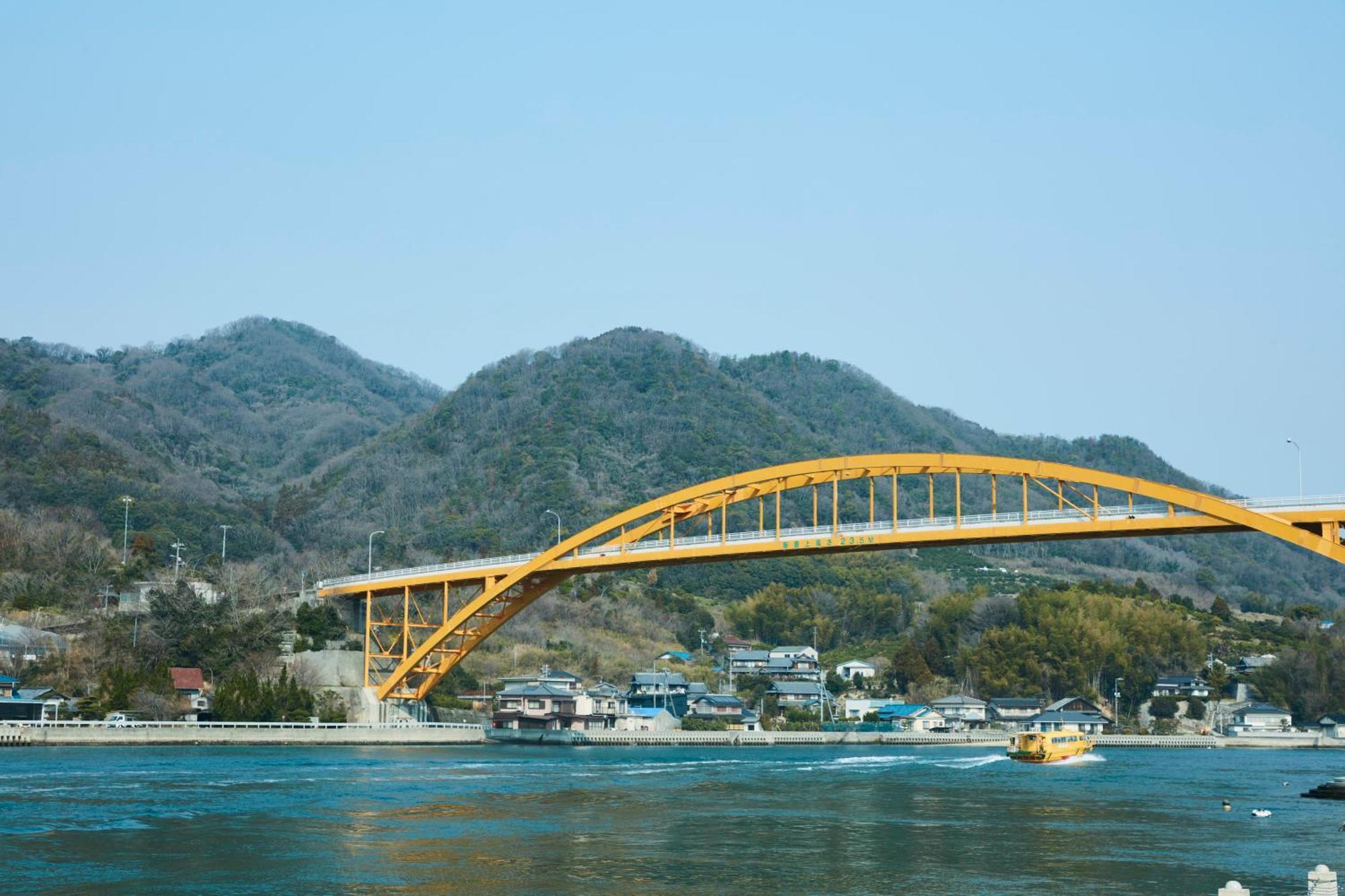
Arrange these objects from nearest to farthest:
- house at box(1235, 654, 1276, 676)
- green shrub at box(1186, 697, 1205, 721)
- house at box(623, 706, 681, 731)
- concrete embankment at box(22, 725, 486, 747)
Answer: concrete embankment at box(22, 725, 486, 747) → house at box(623, 706, 681, 731) → green shrub at box(1186, 697, 1205, 721) → house at box(1235, 654, 1276, 676)

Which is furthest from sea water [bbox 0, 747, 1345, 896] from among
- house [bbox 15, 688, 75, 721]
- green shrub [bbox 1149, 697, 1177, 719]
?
green shrub [bbox 1149, 697, 1177, 719]

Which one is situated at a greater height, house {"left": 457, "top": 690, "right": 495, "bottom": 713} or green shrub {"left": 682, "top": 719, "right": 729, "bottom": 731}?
house {"left": 457, "top": 690, "right": 495, "bottom": 713}

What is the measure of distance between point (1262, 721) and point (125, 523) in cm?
6774

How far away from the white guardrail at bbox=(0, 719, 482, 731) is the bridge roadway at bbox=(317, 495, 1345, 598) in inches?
243

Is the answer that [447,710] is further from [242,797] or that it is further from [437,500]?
[437,500]

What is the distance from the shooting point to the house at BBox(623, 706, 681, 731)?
77.4 meters

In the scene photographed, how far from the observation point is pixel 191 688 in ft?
210

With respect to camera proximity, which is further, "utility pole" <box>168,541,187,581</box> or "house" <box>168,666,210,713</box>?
"utility pole" <box>168,541,187,581</box>

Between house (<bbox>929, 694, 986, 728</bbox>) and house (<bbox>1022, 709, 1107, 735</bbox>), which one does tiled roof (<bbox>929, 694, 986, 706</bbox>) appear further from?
house (<bbox>1022, 709, 1107, 735</bbox>)

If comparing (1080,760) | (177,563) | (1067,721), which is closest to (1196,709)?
(1067,721)

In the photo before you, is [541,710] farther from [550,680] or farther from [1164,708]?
[1164,708]

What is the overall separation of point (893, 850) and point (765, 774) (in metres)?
21.4

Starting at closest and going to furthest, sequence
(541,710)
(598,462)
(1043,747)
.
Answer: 1. (1043,747)
2. (541,710)
3. (598,462)

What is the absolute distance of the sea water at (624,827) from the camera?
2670 centimetres
